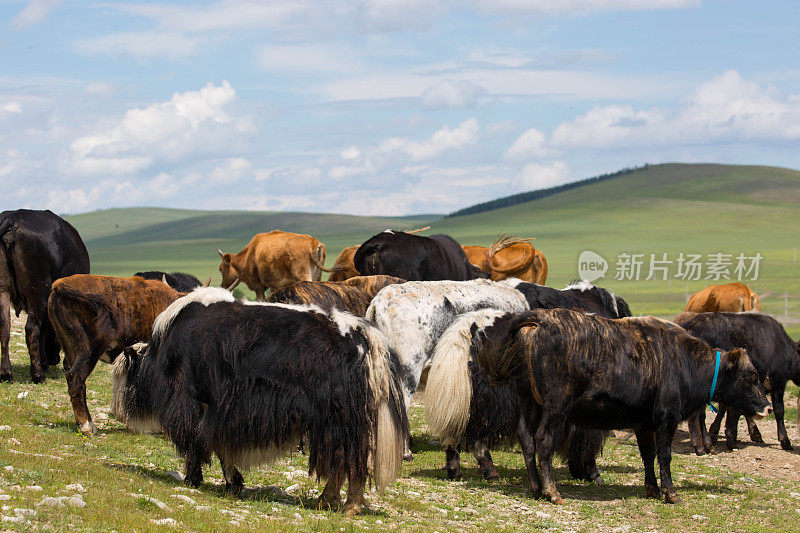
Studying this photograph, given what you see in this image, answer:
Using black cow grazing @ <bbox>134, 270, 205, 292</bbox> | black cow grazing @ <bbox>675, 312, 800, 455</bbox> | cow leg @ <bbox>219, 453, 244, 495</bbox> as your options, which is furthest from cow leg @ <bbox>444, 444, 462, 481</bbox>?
black cow grazing @ <bbox>134, 270, 205, 292</bbox>

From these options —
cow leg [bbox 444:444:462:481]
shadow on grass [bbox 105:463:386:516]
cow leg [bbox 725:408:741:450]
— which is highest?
shadow on grass [bbox 105:463:386:516]

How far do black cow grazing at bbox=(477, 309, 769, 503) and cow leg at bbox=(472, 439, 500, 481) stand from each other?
3.33 feet

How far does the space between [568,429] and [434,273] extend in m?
7.36

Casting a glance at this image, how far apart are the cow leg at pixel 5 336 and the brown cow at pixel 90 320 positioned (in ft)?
10.4

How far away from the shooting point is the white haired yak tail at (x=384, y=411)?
324 inches

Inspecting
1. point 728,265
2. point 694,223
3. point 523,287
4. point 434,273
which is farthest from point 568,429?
point 694,223

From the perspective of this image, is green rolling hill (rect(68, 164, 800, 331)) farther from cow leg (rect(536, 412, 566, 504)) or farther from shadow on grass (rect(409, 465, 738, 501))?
cow leg (rect(536, 412, 566, 504))

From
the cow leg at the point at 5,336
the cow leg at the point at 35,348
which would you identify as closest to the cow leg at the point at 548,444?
the cow leg at the point at 35,348

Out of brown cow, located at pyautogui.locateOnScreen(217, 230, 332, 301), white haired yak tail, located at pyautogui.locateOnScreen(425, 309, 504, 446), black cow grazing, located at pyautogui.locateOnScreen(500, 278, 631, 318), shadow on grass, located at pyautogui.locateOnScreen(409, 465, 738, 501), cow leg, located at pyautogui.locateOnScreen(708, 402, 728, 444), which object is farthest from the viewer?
brown cow, located at pyautogui.locateOnScreen(217, 230, 332, 301)

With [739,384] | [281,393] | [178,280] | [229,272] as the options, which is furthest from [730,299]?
[281,393]

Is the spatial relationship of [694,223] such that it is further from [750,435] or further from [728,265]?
[750,435]

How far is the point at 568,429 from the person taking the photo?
412 inches

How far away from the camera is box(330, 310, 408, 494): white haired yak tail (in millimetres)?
8219

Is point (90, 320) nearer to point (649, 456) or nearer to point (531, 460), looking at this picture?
point (531, 460)
